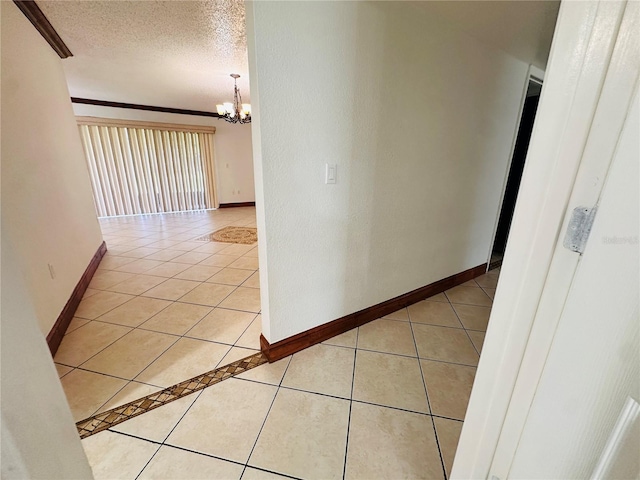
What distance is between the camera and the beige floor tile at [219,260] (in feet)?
10.2

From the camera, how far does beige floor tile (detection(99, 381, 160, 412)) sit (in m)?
1.30

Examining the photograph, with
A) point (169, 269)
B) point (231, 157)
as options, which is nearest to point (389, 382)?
point (169, 269)

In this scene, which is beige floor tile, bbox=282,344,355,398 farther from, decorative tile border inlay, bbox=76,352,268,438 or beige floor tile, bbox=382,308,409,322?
beige floor tile, bbox=382,308,409,322

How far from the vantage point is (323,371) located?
1.52 meters

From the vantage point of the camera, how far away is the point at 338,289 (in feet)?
5.70

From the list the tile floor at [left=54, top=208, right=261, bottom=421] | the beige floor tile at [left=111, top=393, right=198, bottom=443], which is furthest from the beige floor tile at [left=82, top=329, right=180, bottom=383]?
the beige floor tile at [left=111, top=393, right=198, bottom=443]

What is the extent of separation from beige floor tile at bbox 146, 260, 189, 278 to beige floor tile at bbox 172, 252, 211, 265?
0.08m

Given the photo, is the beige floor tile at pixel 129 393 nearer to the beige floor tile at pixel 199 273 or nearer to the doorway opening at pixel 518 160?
the beige floor tile at pixel 199 273

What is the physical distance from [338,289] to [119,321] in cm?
166

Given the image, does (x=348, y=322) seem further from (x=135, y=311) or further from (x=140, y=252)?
(x=140, y=252)

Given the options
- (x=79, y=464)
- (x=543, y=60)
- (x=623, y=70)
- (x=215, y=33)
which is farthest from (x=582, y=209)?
(x=215, y=33)

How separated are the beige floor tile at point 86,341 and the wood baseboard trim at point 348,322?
41.6 inches

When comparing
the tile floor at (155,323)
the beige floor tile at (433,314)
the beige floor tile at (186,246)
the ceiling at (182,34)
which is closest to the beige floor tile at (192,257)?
the tile floor at (155,323)

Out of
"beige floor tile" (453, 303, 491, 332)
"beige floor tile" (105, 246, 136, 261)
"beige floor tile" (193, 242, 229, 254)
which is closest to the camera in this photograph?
"beige floor tile" (453, 303, 491, 332)
